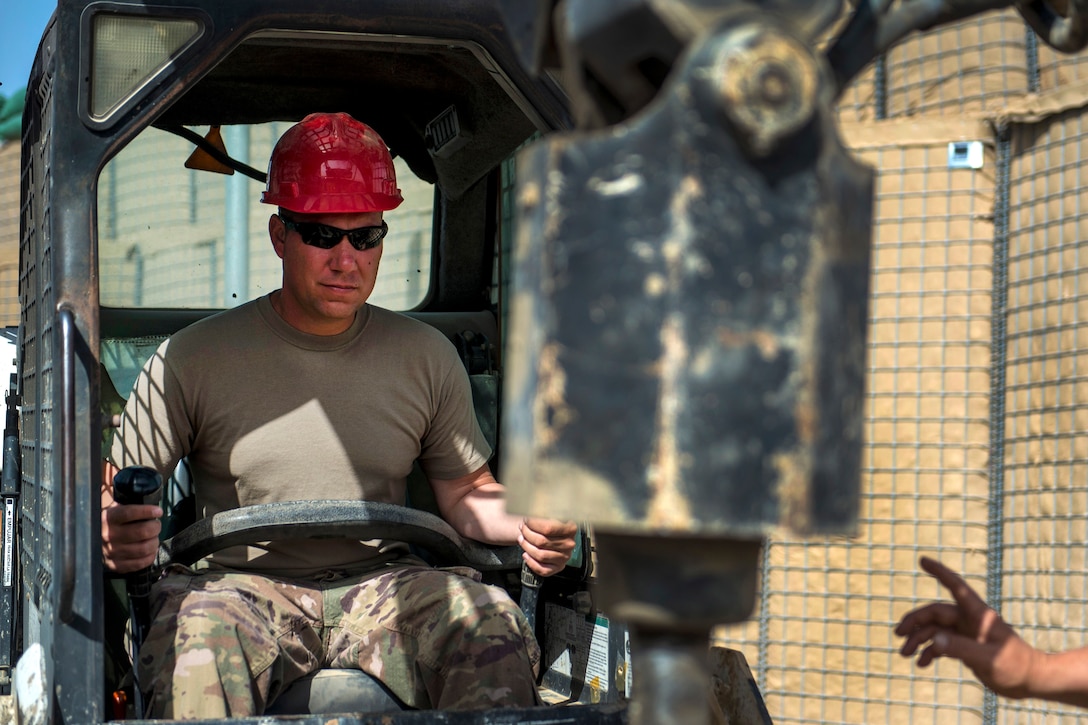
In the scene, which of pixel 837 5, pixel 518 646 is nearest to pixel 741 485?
pixel 837 5

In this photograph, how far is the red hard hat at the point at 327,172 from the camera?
261 cm

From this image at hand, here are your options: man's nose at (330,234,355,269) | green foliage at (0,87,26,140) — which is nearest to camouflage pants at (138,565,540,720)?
man's nose at (330,234,355,269)

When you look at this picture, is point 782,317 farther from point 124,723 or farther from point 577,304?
point 124,723

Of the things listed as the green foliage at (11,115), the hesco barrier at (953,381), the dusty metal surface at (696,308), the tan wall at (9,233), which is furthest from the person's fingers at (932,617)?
the green foliage at (11,115)

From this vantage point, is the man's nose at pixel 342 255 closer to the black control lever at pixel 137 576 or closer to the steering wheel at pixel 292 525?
the steering wheel at pixel 292 525

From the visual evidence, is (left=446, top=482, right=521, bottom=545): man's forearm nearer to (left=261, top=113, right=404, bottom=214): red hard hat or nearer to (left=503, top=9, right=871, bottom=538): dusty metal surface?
(left=261, top=113, right=404, bottom=214): red hard hat

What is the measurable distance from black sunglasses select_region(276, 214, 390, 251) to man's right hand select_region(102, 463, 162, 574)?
30.1 inches

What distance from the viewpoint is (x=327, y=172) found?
261 cm

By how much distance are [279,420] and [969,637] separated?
1553mm

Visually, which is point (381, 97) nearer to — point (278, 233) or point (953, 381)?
point (278, 233)

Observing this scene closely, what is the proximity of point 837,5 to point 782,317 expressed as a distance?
233mm

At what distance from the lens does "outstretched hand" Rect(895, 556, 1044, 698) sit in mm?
1443

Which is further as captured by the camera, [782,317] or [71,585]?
[71,585]

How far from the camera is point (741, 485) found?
2.57 feet
